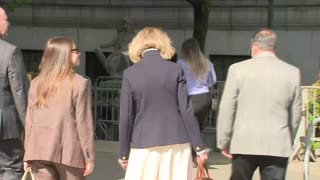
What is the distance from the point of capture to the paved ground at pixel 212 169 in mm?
8477

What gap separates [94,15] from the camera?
21016mm

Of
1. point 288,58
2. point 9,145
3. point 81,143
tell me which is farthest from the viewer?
point 288,58

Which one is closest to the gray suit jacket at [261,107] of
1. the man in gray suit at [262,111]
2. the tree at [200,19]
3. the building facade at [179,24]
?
the man in gray suit at [262,111]

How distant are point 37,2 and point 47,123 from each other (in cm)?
1679

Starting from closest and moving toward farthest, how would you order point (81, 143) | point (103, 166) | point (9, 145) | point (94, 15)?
point (81, 143), point (9, 145), point (103, 166), point (94, 15)

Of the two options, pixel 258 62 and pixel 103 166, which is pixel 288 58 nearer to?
pixel 103 166

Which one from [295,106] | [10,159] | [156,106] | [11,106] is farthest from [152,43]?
[10,159]

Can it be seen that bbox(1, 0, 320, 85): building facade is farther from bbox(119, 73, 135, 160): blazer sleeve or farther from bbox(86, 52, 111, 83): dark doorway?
bbox(119, 73, 135, 160): blazer sleeve

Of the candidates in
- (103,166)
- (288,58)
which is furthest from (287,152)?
(288,58)

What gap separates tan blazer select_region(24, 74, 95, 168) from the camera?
207 inches

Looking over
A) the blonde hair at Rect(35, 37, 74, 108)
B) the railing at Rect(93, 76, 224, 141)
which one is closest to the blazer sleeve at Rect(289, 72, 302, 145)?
the blonde hair at Rect(35, 37, 74, 108)

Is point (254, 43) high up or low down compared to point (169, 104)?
up

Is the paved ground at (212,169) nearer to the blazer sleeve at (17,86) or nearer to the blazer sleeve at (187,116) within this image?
the blazer sleeve at (17,86)

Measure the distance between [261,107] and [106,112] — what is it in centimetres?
Result: 807
